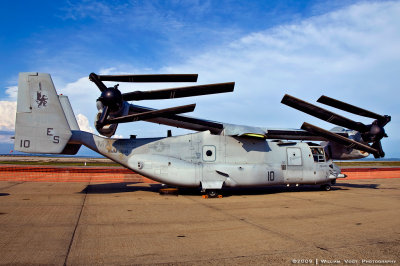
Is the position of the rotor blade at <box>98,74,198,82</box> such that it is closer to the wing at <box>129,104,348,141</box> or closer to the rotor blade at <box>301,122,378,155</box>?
the wing at <box>129,104,348,141</box>

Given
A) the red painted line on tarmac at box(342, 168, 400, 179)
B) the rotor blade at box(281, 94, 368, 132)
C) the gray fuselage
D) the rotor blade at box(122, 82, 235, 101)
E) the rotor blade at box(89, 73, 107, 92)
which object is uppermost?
the rotor blade at box(89, 73, 107, 92)

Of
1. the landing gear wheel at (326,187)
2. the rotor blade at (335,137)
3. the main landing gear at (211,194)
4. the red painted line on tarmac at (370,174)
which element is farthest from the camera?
the red painted line on tarmac at (370,174)

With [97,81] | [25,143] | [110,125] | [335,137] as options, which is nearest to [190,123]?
[110,125]

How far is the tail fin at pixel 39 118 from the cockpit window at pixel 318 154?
42.5 feet

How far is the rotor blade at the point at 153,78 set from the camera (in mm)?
11867

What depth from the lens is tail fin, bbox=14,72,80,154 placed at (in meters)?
11.8

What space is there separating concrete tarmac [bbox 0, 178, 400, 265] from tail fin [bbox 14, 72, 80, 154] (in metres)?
2.32

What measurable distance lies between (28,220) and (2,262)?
3598 mm

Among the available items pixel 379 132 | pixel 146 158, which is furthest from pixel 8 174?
pixel 379 132

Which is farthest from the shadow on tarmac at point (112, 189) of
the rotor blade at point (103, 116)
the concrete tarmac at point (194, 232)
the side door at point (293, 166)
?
the side door at point (293, 166)

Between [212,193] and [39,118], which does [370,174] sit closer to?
[212,193]

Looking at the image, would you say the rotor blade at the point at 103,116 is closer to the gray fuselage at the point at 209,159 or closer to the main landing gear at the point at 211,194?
the gray fuselage at the point at 209,159

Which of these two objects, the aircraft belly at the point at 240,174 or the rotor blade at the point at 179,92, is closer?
the rotor blade at the point at 179,92

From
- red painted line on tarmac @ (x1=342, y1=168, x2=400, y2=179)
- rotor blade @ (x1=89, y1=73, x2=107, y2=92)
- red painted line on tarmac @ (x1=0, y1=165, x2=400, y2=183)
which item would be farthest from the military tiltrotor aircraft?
red painted line on tarmac @ (x1=342, y1=168, x2=400, y2=179)
